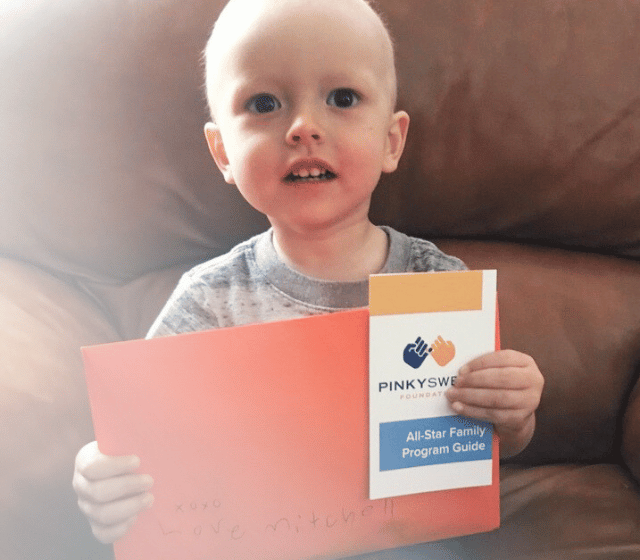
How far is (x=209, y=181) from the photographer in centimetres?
90

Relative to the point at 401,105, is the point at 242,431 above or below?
below

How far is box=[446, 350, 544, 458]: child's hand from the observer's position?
625 millimetres

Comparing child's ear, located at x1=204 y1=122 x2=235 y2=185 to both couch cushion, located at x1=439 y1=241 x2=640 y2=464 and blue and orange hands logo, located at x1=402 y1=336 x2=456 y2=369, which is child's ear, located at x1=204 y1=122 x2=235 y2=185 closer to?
blue and orange hands logo, located at x1=402 y1=336 x2=456 y2=369

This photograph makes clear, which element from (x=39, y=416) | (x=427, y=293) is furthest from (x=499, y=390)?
(x=39, y=416)

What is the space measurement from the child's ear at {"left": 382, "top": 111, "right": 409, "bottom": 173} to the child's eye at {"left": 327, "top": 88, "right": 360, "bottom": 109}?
90 mm

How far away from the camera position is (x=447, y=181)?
2.96 feet

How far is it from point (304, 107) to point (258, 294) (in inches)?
9.5

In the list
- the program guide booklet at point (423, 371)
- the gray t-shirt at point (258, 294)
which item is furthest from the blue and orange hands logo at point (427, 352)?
the gray t-shirt at point (258, 294)

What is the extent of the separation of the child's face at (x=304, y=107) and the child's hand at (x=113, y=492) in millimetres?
310

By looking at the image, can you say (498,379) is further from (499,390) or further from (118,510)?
(118,510)

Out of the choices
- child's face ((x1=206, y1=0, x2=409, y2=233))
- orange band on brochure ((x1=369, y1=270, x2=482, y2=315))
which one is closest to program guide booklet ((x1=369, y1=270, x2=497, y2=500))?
orange band on brochure ((x1=369, y1=270, x2=482, y2=315))

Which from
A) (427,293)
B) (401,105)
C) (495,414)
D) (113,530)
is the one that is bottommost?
(113,530)

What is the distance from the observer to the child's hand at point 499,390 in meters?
0.63

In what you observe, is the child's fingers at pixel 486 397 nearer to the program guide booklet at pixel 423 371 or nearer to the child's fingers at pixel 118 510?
the program guide booklet at pixel 423 371
